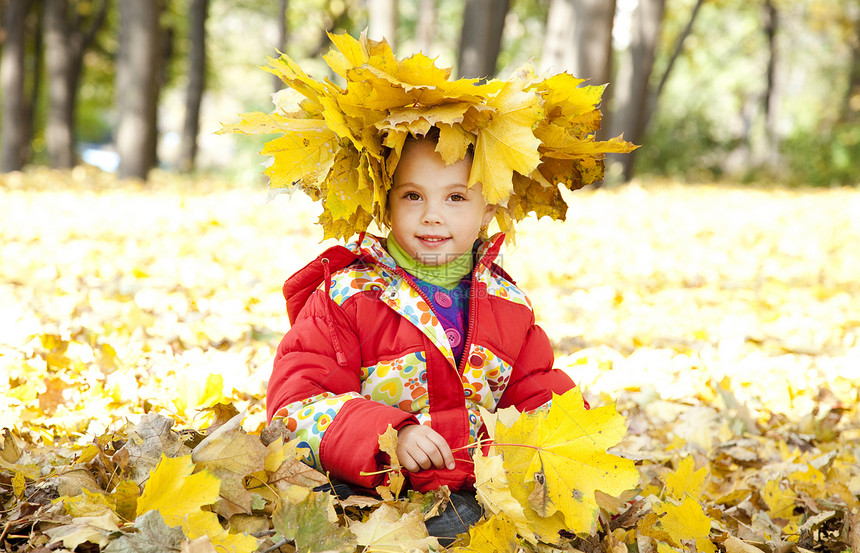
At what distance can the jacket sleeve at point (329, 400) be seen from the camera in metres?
1.75

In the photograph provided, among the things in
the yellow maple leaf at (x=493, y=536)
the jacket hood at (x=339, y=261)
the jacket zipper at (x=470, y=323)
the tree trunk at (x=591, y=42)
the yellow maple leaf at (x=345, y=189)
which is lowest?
the yellow maple leaf at (x=493, y=536)

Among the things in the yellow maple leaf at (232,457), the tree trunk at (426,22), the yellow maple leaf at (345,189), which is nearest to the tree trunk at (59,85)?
the tree trunk at (426,22)

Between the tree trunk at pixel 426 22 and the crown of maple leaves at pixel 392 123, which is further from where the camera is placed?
the tree trunk at pixel 426 22

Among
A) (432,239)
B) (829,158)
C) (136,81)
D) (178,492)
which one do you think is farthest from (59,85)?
(829,158)

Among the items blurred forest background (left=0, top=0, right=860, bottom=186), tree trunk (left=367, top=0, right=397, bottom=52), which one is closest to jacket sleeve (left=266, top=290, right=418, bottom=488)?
blurred forest background (left=0, top=0, right=860, bottom=186)

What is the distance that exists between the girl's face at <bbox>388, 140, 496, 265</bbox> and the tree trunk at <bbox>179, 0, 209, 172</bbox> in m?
14.0

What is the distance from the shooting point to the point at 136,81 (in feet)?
34.0

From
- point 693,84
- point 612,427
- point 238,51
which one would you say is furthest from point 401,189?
point 693,84

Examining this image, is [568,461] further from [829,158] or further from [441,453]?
[829,158]

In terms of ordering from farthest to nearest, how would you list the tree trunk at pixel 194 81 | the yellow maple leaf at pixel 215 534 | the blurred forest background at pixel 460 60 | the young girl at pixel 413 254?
1. the tree trunk at pixel 194 81
2. the blurred forest background at pixel 460 60
3. the young girl at pixel 413 254
4. the yellow maple leaf at pixel 215 534

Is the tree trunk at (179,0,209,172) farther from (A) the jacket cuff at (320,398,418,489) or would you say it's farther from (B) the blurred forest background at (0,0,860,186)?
(A) the jacket cuff at (320,398,418,489)

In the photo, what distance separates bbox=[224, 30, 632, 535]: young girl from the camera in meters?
1.79

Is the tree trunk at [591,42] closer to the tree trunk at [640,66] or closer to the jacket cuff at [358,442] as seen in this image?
the tree trunk at [640,66]

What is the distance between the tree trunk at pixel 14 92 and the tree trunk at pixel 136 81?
291cm
